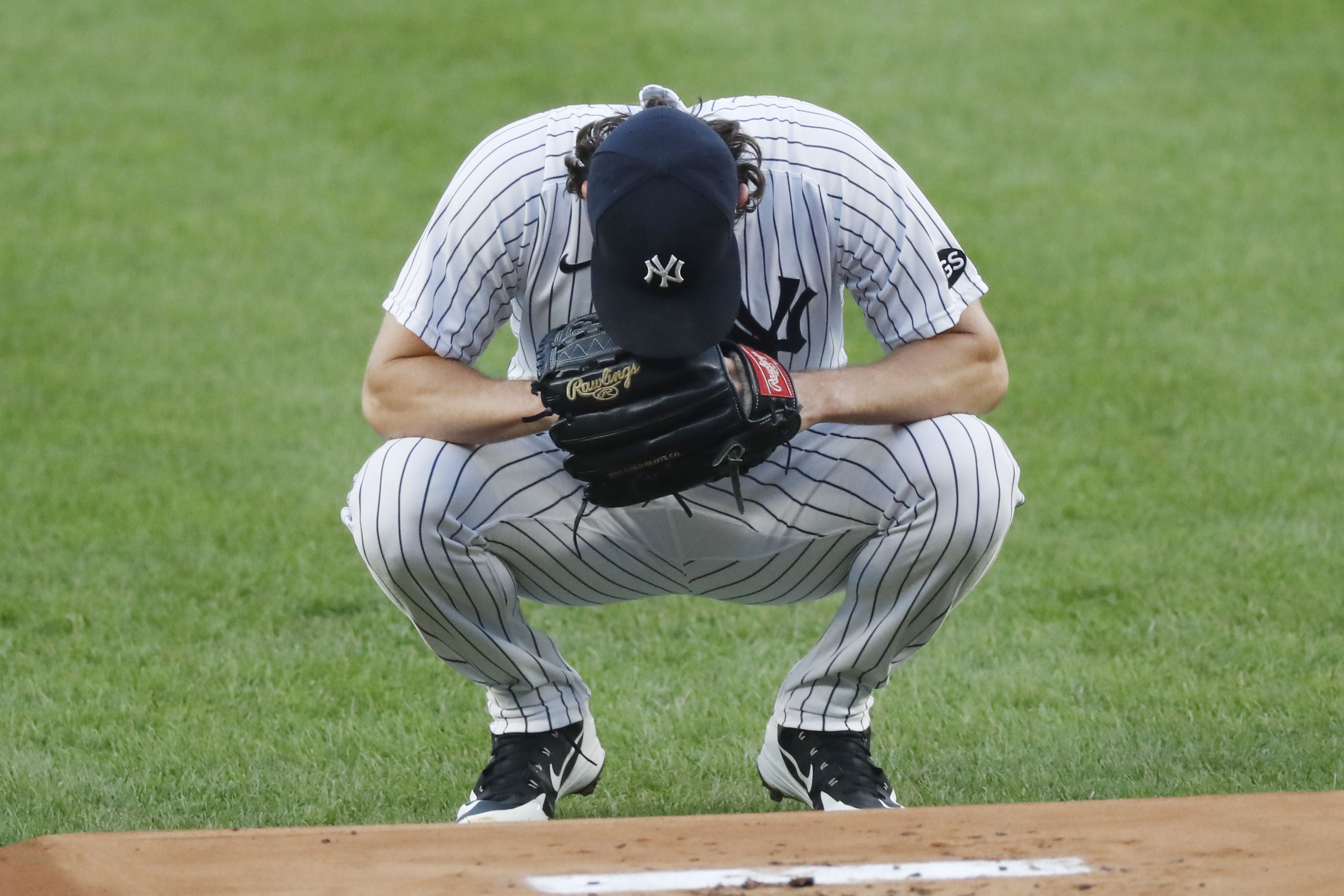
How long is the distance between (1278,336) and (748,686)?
3.70m

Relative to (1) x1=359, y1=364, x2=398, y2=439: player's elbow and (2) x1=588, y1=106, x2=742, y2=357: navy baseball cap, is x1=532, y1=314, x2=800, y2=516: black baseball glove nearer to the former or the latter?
(2) x1=588, y1=106, x2=742, y2=357: navy baseball cap

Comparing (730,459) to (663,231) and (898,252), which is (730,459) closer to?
(663,231)

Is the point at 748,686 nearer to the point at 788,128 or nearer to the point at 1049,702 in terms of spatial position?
the point at 1049,702

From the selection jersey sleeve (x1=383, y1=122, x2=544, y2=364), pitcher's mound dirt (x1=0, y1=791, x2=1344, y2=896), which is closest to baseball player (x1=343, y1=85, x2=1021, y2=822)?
jersey sleeve (x1=383, y1=122, x2=544, y2=364)

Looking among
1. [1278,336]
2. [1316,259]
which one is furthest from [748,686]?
[1316,259]

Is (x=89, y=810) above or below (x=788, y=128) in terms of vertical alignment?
below

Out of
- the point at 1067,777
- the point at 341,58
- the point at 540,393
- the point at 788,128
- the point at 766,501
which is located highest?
the point at 341,58

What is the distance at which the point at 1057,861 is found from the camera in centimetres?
210

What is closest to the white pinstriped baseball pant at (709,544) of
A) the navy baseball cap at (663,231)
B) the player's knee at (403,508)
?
the player's knee at (403,508)

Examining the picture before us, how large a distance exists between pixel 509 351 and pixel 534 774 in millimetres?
3833

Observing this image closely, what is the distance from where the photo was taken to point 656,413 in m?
2.37

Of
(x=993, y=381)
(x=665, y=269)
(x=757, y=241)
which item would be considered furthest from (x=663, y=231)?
(x=993, y=381)

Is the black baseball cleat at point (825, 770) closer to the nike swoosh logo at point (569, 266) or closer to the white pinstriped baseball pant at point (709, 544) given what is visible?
the white pinstriped baseball pant at point (709, 544)

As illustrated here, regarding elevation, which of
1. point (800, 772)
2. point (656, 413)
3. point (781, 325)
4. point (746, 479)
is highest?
point (781, 325)
